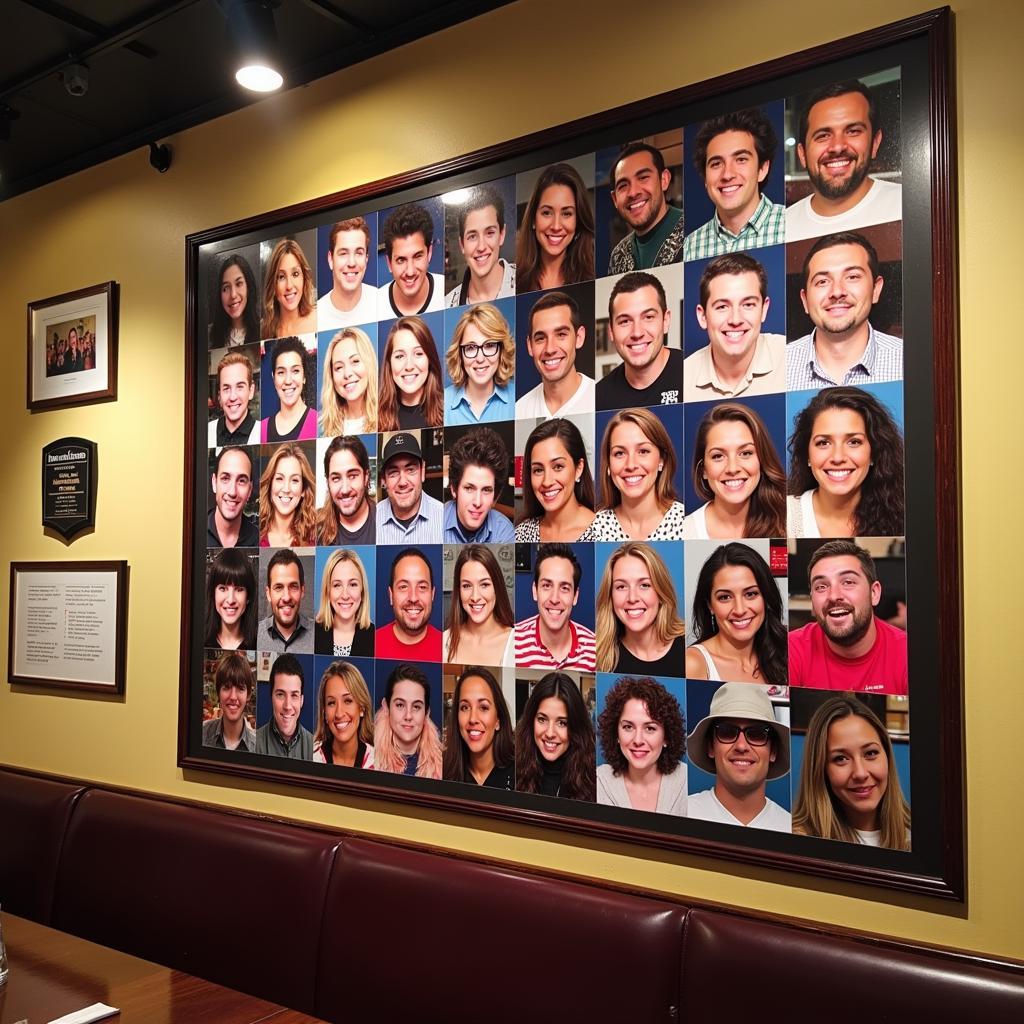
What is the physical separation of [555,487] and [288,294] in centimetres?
102

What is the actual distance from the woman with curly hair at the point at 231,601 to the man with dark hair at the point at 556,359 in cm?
98

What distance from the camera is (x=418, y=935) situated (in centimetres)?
205

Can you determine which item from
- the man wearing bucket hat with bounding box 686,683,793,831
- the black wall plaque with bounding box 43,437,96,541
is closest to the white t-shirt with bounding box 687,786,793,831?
the man wearing bucket hat with bounding box 686,683,793,831

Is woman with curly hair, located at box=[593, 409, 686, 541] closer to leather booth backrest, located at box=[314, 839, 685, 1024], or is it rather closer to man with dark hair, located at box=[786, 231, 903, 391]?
man with dark hair, located at box=[786, 231, 903, 391]

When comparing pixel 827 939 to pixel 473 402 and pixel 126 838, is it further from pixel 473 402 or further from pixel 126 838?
pixel 126 838

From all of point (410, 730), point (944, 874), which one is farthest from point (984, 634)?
point (410, 730)

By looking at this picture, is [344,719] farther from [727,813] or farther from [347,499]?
[727,813]

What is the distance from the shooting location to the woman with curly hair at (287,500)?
2551 millimetres

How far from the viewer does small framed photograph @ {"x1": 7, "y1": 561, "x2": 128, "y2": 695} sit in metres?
3.01

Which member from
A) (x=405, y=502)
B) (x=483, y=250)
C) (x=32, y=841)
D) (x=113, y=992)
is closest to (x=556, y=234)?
(x=483, y=250)

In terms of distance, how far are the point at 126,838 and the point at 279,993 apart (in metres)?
0.70

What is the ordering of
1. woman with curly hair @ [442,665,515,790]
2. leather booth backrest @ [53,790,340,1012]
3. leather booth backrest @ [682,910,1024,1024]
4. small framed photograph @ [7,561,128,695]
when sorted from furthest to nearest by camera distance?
small framed photograph @ [7,561,128,695]
leather booth backrest @ [53,790,340,1012]
woman with curly hair @ [442,665,515,790]
leather booth backrest @ [682,910,1024,1024]

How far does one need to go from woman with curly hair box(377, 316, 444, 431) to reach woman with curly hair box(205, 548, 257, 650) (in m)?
0.62

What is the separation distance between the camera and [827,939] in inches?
64.4
